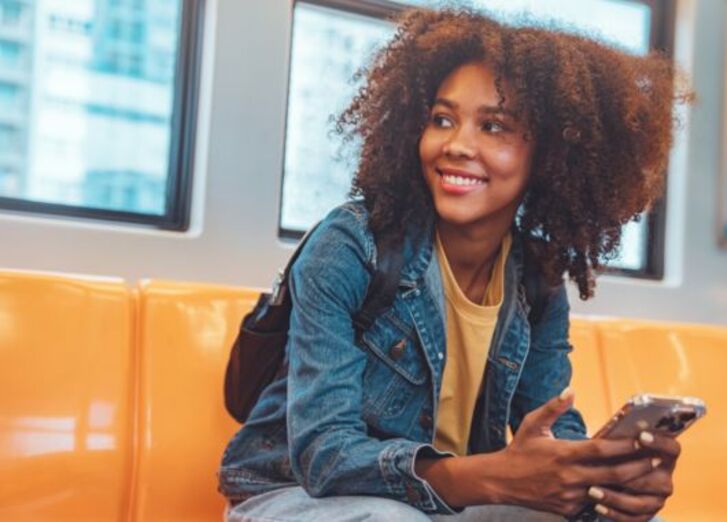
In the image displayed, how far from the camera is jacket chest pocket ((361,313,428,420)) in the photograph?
4.12ft

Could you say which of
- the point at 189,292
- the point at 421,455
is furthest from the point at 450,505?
the point at 189,292

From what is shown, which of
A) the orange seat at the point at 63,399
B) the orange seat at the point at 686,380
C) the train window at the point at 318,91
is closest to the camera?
the orange seat at the point at 63,399

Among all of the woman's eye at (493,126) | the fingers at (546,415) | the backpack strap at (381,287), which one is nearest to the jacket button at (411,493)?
the fingers at (546,415)

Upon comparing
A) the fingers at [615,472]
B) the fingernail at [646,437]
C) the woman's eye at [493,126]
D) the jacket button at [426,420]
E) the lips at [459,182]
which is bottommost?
the fingers at [615,472]

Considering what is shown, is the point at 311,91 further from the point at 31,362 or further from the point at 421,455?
the point at 421,455

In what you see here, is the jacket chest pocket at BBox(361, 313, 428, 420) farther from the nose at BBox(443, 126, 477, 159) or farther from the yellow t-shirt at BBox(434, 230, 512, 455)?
the nose at BBox(443, 126, 477, 159)

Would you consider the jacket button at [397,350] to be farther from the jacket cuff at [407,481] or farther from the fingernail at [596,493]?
the fingernail at [596,493]

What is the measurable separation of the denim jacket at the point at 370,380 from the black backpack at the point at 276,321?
2cm

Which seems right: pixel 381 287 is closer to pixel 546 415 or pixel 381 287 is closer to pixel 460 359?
pixel 460 359

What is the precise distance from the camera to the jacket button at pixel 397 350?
1.26 m

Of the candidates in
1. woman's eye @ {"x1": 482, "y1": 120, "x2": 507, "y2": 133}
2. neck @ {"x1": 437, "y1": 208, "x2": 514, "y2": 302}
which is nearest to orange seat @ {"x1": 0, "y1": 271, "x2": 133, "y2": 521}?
neck @ {"x1": 437, "y1": 208, "x2": 514, "y2": 302}

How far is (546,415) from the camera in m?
1.03

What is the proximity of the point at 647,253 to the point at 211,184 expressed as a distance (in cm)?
169

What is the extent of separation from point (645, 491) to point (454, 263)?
0.45 metres
